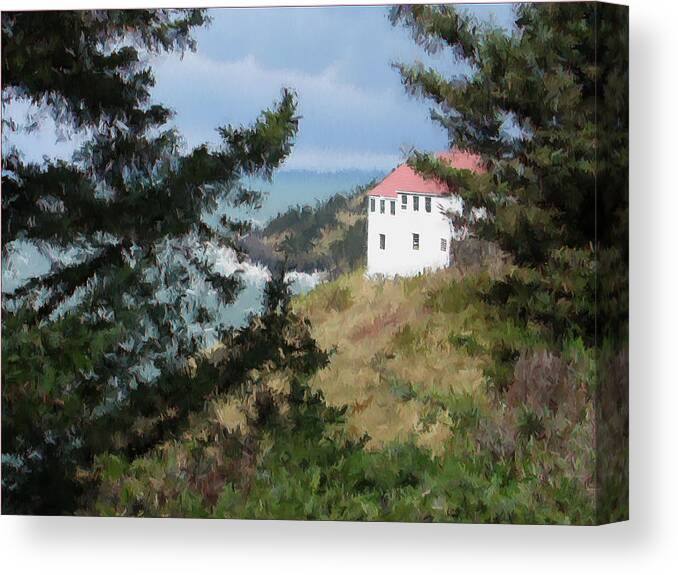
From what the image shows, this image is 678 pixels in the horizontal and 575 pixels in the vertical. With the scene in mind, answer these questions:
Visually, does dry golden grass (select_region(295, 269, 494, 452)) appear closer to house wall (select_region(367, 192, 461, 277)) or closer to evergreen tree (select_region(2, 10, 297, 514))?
house wall (select_region(367, 192, 461, 277))

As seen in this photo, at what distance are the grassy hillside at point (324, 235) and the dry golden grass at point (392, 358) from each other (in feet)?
0.35

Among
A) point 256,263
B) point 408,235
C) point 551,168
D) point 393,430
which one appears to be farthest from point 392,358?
point 551,168

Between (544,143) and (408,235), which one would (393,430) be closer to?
(408,235)

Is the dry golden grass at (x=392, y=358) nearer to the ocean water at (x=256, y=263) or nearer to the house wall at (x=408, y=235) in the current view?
the house wall at (x=408, y=235)

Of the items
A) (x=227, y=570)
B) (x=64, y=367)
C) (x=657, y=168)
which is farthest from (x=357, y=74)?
(x=227, y=570)

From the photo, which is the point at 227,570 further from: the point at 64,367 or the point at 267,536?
the point at 64,367

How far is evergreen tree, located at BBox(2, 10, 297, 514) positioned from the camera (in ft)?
28.1

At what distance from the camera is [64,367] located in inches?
340

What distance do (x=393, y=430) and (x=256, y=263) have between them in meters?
1.12

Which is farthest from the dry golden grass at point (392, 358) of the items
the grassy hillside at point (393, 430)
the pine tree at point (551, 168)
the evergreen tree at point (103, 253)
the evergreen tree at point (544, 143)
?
the evergreen tree at point (103, 253)

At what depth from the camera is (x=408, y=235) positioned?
8.41 metres

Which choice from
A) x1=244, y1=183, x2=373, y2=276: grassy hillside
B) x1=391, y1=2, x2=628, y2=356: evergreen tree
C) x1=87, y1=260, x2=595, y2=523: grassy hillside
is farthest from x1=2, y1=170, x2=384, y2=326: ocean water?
x1=391, y1=2, x2=628, y2=356: evergreen tree

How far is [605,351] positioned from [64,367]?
110 inches

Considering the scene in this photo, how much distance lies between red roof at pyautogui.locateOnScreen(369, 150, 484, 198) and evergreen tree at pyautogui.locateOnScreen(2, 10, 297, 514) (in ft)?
2.18
